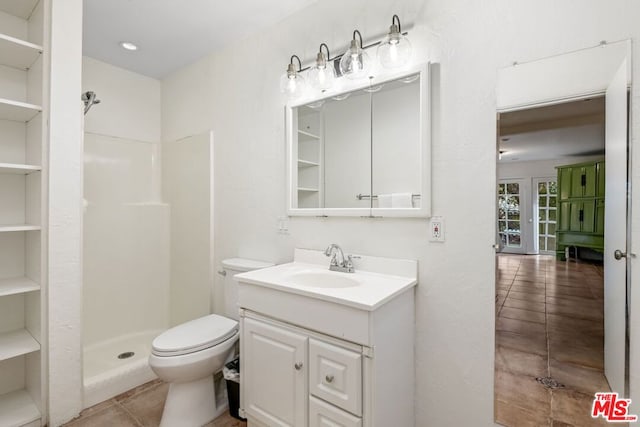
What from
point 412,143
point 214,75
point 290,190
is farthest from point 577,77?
point 214,75

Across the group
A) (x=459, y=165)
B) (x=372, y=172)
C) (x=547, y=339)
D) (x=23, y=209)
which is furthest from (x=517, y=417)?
(x=23, y=209)

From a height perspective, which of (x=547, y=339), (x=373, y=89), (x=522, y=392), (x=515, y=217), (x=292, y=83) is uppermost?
(x=292, y=83)

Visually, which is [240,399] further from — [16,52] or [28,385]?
[16,52]

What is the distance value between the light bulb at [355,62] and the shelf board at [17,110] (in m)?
1.61

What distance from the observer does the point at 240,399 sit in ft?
5.26

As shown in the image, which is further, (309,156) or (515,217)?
(309,156)

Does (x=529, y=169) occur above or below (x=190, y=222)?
above

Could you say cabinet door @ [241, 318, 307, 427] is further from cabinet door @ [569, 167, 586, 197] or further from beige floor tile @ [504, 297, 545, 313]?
cabinet door @ [569, 167, 586, 197]

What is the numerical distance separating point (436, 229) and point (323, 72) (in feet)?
3.51

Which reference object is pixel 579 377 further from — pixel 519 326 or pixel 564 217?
pixel 564 217

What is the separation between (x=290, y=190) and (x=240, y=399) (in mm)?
1186

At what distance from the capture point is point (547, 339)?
4.04 ft

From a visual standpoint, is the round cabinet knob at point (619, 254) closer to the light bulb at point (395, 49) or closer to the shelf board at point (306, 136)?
the light bulb at point (395, 49)

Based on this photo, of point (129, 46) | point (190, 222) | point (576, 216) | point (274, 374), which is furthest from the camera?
point (190, 222)
